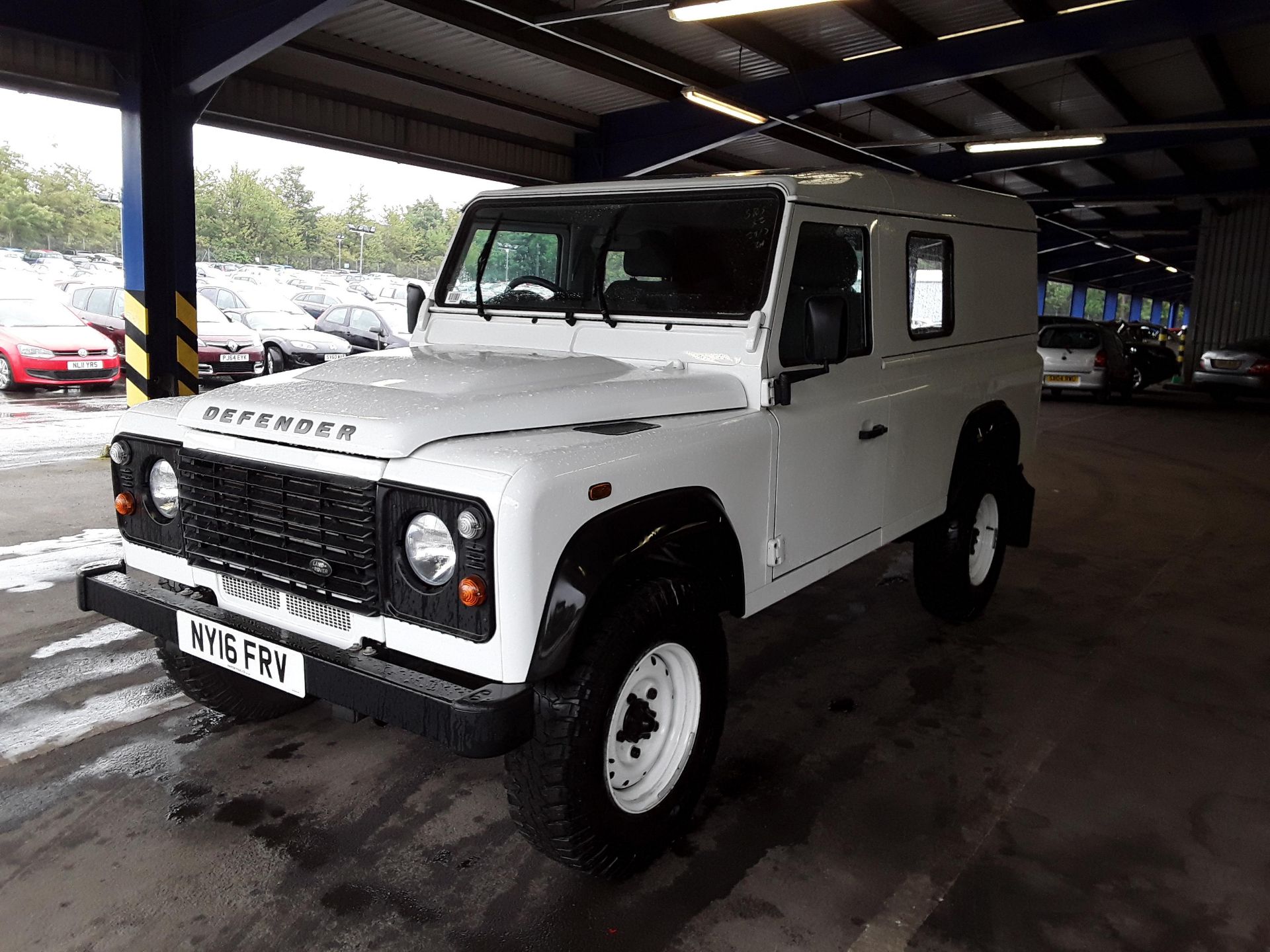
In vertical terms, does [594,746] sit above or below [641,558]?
below

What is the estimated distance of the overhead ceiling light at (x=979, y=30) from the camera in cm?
998

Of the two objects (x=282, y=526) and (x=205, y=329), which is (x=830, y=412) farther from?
(x=205, y=329)

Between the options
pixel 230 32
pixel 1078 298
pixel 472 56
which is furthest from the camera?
pixel 1078 298

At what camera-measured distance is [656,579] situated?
8.46 ft

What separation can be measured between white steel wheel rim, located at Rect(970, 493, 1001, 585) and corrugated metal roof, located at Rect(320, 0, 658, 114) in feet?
22.7

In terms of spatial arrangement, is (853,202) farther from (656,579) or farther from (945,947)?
(945,947)

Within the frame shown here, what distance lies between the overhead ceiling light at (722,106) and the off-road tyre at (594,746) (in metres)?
9.20

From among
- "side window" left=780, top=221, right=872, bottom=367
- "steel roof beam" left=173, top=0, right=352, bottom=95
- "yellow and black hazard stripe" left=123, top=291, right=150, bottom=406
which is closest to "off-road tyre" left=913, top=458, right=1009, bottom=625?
"side window" left=780, top=221, right=872, bottom=367

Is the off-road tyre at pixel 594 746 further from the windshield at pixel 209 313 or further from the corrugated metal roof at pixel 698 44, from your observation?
the windshield at pixel 209 313

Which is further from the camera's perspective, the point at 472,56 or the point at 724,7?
the point at 472,56

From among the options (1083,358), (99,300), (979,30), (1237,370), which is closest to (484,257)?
(979,30)

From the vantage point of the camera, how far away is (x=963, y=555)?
4641 millimetres

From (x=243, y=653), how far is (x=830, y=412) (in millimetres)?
2058

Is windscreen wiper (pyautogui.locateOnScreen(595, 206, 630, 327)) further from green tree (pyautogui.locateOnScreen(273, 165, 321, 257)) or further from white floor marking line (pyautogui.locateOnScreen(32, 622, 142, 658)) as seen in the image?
green tree (pyautogui.locateOnScreen(273, 165, 321, 257))
